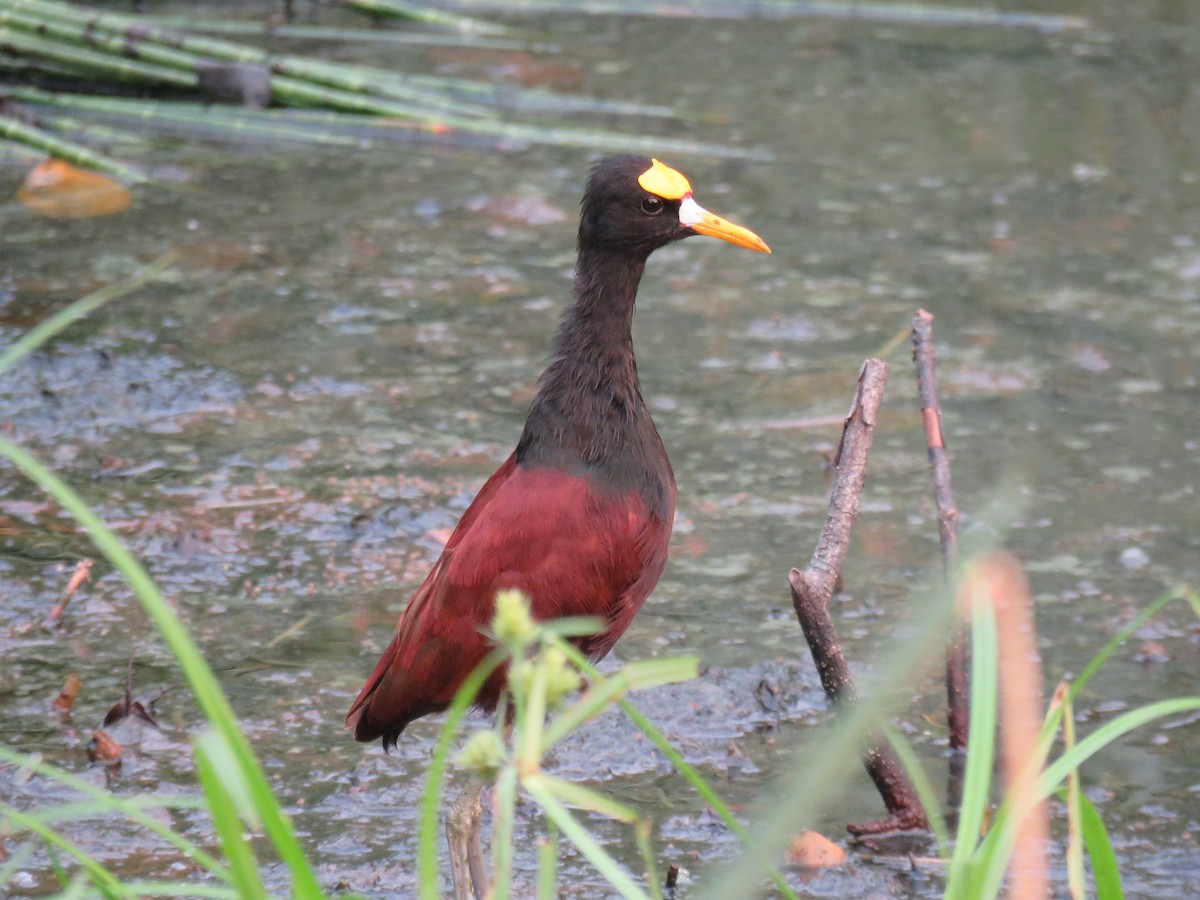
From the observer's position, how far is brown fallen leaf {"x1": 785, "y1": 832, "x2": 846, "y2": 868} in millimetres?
2877

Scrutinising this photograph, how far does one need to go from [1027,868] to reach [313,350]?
364 cm

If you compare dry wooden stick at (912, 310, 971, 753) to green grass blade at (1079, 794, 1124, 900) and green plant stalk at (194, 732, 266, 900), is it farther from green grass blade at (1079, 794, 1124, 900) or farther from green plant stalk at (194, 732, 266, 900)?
green plant stalk at (194, 732, 266, 900)

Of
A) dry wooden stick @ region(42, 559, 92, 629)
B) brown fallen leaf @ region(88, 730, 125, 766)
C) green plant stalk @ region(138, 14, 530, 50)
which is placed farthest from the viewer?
green plant stalk @ region(138, 14, 530, 50)

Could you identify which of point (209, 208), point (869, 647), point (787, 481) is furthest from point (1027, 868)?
point (209, 208)

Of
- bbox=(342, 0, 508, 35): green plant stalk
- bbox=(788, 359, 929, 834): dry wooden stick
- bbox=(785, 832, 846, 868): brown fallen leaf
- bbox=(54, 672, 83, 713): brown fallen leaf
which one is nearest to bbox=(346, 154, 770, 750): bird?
bbox=(788, 359, 929, 834): dry wooden stick

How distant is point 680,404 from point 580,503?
203 cm

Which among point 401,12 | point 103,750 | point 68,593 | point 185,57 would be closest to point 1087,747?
point 103,750

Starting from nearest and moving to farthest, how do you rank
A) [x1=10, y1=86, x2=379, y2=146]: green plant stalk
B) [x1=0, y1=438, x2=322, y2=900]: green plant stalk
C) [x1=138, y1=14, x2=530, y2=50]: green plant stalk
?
[x1=0, y1=438, x2=322, y2=900]: green plant stalk → [x1=10, y1=86, x2=379, y2=146]: green plant stalk → [x1=138, y1=14, x2=530, y2=50]: green plant stalk

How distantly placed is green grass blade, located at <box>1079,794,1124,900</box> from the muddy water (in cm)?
46

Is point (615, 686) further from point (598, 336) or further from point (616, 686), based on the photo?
point (598, 336)

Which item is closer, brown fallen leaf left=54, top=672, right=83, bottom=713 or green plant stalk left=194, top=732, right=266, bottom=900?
green plant stalk left=194, top=732, right=266, bottom=900

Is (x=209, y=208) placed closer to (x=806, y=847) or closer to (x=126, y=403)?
(x=126, y=403)

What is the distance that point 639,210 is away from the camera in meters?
2.96

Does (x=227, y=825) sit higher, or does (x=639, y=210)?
(x=639, y=210)
